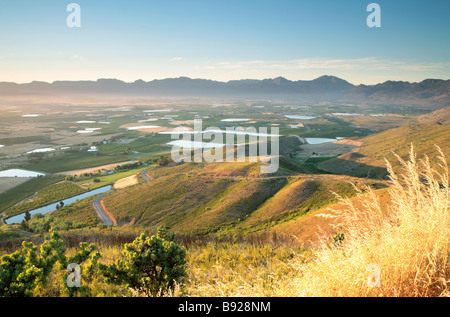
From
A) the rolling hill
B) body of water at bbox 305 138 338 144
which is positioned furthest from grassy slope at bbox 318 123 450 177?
body of water at bbox 305 138 338 144

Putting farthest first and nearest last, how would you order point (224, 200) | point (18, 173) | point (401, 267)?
point (18, 173)
point (224, 200)
point (401, 267)

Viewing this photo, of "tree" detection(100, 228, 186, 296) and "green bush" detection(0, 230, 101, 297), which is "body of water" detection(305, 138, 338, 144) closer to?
"tree" detection(100, 228, 186, 296)

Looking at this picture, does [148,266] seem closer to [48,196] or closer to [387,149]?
[48,196]

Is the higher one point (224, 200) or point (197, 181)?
point (197, 181)

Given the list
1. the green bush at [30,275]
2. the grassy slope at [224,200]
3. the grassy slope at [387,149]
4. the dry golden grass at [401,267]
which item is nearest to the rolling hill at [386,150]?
the grassy slope at [387,149]

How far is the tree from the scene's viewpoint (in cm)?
761

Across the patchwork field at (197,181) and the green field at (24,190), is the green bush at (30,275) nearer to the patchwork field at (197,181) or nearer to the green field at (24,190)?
the patchwork field at (197,181)

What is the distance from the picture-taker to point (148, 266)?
805 centimetres

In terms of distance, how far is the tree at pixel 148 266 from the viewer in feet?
25.0

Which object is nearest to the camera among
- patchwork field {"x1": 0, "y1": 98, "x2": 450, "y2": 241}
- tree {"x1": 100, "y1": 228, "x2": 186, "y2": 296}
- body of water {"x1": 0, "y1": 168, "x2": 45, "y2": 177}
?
tree {"x1": 100, "y1": 228, "x2": 186, "y2": 296}

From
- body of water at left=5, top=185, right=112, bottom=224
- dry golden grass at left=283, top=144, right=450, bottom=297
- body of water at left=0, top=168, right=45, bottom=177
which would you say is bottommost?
body of water at left=5, top=185, right=112, bottom=224

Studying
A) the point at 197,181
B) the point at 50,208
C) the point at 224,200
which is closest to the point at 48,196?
the point at 50,208
